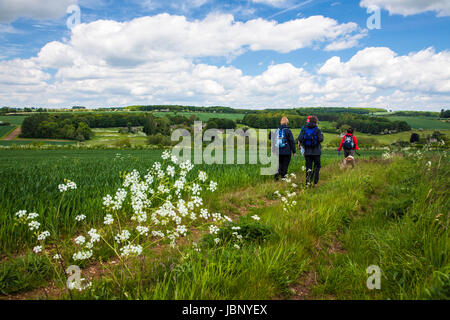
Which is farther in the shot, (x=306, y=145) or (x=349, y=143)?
(x=349, y=143)

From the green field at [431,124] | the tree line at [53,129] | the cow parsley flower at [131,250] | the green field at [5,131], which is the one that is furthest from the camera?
the tree line at [53,129]

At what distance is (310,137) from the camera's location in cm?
923

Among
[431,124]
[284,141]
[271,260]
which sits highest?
[431,124]

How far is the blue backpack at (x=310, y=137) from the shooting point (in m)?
9.18

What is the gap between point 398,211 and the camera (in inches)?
Result: 206

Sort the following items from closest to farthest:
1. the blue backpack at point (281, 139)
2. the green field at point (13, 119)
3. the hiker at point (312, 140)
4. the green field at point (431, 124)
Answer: the hiker at point (312, 140)
the blue backpack at point (281, 139)
the green field at point (431, 124)
the green field at point (13, 119)

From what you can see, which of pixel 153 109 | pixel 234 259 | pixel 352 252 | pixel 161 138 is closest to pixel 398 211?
pixel 352 252

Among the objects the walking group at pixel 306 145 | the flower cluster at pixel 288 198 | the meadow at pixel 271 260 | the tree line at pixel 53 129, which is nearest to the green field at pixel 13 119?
the tree line at pixel 53 129

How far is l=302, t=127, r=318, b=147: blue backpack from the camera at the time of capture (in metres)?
9.18

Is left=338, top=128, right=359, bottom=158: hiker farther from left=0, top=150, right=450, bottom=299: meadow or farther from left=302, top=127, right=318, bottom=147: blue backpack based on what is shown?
left=0, top=150, right=450, bottom=299: meadow

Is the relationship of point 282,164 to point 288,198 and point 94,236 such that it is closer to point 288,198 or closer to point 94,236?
point 288,198

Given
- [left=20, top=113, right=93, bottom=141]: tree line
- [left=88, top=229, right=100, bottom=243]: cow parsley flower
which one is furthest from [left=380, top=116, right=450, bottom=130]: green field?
[left=20, top=113, right=93, bottom=141]: tree line

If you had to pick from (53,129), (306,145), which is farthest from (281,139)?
(53,129)

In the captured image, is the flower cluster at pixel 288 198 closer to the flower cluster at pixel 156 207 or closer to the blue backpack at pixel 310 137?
the flower cluster at pixel 156 207
